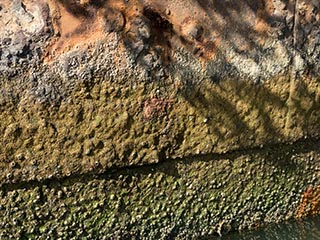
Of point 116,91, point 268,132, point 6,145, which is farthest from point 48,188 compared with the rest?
point 268,132

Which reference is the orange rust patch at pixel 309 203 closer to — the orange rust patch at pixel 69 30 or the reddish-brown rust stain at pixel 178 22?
the reddish-brown rust stain at pixel 178 22

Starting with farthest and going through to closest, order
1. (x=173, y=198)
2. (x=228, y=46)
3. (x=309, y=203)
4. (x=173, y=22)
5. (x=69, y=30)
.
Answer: (x=309, y=203) < (x=173, y=198) < (x=228, y=46) < (x=173, y=22) < (x=69, y=30)

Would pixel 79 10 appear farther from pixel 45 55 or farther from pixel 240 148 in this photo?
pixel 240 148

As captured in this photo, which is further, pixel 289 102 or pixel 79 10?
pixel 289 102

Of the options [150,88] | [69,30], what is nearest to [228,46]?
[150,88]

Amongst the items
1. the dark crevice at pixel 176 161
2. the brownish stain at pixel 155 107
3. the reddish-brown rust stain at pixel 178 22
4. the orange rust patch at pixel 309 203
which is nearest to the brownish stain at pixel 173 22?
the reddish-brown rust stain at pixel 178 22

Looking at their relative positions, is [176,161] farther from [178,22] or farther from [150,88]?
[178,22]
